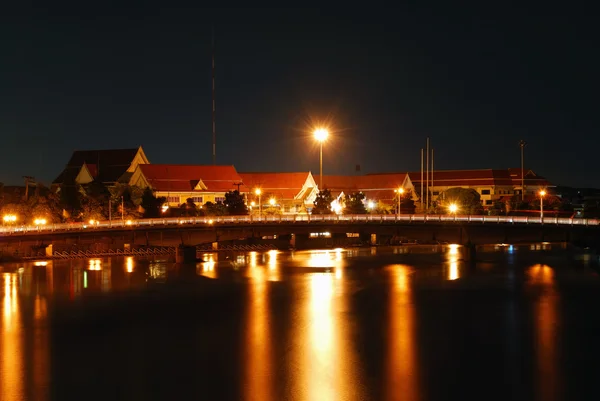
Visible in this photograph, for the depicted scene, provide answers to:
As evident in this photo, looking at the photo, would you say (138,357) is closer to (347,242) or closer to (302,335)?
(302,335)

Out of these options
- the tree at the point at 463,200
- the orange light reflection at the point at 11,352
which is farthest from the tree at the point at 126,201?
the tree at the point at 463,200

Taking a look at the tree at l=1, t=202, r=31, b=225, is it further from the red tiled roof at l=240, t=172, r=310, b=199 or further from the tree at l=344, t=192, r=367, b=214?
the tree at l=344, t=192, r=367, b=214

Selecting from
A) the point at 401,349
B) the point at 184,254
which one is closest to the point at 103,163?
the point at 184,254

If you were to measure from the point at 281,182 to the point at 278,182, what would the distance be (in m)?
0.57

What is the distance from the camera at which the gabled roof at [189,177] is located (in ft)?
403

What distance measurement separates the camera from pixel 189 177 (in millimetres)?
127125

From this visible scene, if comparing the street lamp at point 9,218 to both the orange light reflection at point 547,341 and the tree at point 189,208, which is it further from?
the orange light reflection at point 547,341

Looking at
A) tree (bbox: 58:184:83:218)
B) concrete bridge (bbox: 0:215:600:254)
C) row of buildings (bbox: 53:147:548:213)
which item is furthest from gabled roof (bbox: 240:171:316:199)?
concrete bridge (bbox: 0:215:600:254)

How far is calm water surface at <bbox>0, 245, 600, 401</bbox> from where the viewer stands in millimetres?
27047

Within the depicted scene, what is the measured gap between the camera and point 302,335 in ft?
118

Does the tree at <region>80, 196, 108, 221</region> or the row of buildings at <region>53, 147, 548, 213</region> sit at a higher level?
the row of buildings at <region>53, 147, 548, 213</region>

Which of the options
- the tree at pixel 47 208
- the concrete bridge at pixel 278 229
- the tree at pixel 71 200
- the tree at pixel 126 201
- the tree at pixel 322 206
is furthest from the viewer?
the tree at pixel 322 206

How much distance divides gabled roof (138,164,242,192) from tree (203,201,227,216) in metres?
10.5

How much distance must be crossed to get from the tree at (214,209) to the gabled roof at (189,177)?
1054 centimetres
